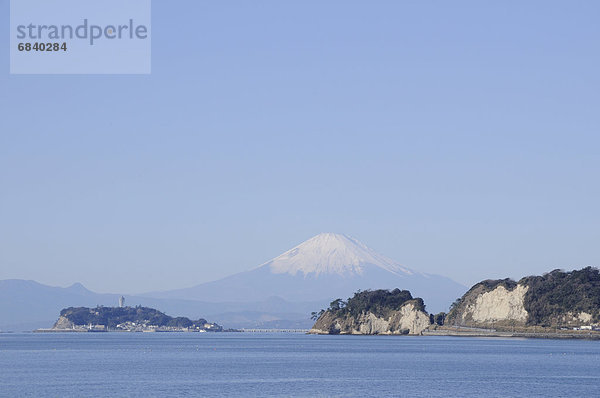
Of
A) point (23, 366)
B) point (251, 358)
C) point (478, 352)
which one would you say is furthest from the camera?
point (478, 352)

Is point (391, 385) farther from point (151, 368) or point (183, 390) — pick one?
point (151, 368)

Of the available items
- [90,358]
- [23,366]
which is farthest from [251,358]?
[23,366]

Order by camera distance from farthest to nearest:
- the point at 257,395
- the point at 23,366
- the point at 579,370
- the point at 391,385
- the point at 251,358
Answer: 1. the point at 251,358
2. the point at 23,366
3. the point at 579,370
4. the point at 391,385
5. the point at 257,395

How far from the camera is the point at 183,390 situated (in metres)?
95.9

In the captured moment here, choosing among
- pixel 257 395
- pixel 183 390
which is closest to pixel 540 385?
pixel 257 395

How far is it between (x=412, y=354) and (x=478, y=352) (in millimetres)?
12778

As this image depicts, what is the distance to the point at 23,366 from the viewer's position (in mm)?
137375

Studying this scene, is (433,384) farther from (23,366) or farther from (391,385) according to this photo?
(23,366)

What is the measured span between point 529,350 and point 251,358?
56.0 metres

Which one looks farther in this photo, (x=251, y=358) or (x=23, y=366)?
(x=251, y=358)

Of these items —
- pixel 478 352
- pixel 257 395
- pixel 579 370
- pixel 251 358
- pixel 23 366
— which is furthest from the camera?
pixel 478 352

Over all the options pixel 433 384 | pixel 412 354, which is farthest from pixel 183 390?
pixel 412 354

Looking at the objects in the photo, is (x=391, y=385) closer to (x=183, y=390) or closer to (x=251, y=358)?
(x=183, y=390)

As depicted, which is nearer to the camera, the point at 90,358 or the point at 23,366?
the point at 23,366
